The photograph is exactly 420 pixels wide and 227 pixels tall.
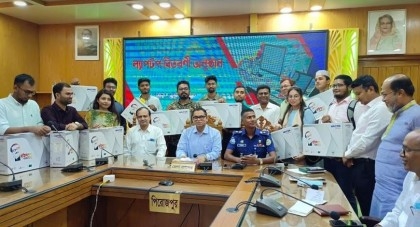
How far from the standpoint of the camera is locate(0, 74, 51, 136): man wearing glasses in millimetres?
2896

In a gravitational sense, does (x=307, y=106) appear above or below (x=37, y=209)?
above

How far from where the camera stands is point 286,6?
4855mm

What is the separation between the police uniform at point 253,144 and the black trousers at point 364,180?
731mm

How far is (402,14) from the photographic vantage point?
4.75 meters

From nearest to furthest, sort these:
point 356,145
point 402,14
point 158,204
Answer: point 158,204, point 356,145, point 402,14

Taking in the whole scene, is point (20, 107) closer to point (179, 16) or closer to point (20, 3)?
point (20, 3)

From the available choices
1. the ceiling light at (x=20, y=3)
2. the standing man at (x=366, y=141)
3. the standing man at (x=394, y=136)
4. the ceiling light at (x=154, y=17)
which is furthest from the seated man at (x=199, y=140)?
the ceiling light at (x=20, y=3)

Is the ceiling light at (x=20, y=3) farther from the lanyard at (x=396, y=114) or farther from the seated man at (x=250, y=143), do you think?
the lanyard at (x=396, y=114)

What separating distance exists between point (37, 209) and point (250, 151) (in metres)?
1.69

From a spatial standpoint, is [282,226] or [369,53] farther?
[369,53]

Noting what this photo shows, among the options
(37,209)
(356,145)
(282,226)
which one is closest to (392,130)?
(356,145)

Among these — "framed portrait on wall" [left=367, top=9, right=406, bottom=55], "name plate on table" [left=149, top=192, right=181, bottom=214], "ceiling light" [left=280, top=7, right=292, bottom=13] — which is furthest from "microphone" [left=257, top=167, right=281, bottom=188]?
"framed portrait on wall" [left=367, top=9, right=406, bottom=55]

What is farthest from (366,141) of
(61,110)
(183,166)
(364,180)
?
(61,110)

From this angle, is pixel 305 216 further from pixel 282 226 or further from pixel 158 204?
pixel 158 204
